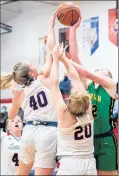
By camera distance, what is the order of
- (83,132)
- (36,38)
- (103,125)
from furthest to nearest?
(36,38) < (103,125) < (83,132)

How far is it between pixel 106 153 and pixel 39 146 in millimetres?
420

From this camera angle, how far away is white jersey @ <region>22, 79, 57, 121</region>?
2379 millimetres

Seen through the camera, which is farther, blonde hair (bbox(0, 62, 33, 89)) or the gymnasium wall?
the gymnasium wall

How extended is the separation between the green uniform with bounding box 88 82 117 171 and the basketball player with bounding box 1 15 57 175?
26 cm

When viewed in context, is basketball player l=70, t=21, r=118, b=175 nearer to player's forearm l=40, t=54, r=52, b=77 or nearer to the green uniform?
the green uniform

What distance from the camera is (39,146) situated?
95.0 inches

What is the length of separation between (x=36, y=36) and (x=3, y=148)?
1189 millimetres

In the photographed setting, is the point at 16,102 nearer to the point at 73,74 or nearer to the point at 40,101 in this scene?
the point at 40,101

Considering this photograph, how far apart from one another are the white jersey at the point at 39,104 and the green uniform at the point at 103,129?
27cm

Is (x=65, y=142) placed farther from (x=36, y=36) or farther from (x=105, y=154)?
(x=36, y=36)

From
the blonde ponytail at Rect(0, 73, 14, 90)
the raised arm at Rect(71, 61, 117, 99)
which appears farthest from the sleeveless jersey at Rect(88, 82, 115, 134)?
the blonde ponytail at Rect(0, 73, 14, 90)

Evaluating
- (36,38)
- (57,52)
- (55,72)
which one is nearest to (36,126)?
(55,72)

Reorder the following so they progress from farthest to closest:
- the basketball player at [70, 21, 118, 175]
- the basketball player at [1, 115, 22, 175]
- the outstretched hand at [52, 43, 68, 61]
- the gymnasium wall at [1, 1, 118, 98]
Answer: the gymnasium wall at [1, 1, 118, 98]
the basketball player at [1, 115, 22, 175]
the basketball player at [70, 21, 118, 175]
the outstretched hand at [52, 43, 68, 61]

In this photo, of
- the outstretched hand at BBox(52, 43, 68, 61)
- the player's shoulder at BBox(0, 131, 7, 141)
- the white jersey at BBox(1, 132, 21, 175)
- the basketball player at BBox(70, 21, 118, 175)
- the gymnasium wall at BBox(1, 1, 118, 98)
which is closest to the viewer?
the outstretched hand at BBox(52, 43, 68, 61)
